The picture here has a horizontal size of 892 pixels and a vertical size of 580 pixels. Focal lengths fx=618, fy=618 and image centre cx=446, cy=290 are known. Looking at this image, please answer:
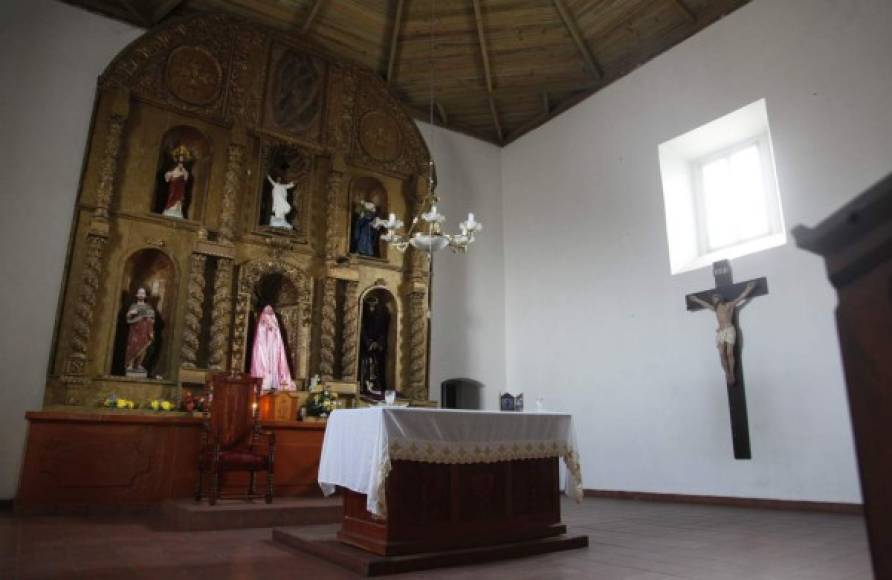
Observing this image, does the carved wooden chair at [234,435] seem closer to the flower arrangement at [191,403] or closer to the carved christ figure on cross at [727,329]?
the flower arrangement at [191,403]

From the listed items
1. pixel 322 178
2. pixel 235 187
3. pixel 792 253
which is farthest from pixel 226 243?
pixel 792 253

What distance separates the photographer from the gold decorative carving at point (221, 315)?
26.5ft

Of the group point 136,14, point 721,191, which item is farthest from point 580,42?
point 136,14

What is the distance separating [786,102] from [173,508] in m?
8.09

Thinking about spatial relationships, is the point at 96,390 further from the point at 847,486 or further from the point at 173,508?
the point at 847,486

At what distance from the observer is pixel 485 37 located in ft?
32.2

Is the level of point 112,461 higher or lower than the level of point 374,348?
lower

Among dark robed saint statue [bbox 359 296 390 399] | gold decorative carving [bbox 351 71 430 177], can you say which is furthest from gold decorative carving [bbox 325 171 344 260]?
dark robed saint statue [bbox 359 296 390 399]

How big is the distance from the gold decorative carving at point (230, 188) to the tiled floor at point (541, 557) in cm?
398

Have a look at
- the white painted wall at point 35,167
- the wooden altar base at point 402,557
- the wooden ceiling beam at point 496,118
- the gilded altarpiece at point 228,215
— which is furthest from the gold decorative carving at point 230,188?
the wooden altar base at point 402,557

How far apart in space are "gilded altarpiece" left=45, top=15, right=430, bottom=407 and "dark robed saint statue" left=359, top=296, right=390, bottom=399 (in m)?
0.14

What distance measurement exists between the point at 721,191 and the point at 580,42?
315 centimetres

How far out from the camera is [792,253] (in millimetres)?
7094

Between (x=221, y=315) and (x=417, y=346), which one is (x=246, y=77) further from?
(x=417, y=346)
